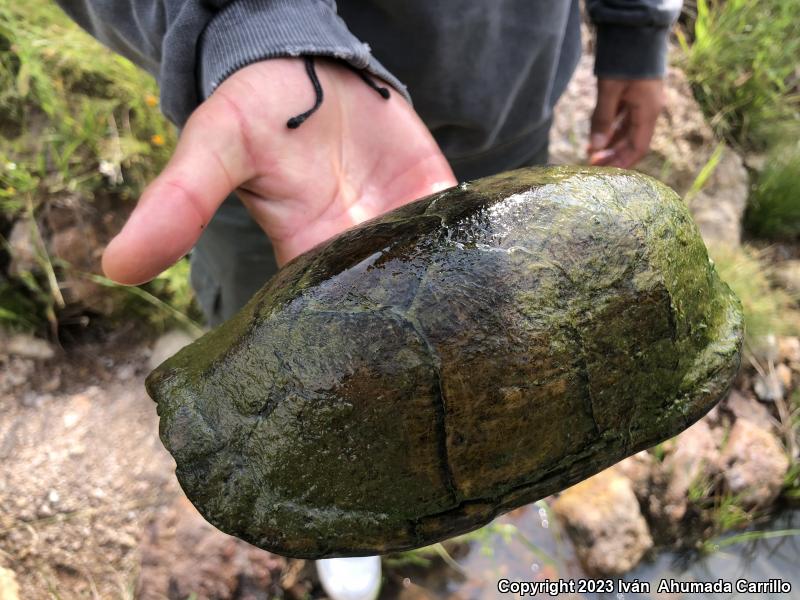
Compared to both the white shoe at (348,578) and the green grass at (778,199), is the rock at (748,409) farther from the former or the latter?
the white shoe at (348,578)

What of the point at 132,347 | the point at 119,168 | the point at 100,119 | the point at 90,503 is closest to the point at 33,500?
the point at 90,503

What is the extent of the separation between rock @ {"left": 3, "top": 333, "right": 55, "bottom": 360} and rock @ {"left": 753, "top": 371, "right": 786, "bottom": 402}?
158 inches

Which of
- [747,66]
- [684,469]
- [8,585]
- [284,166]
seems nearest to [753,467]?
[684,469]

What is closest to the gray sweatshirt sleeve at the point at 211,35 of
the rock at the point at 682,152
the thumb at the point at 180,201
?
the thumb at the point at 180,201

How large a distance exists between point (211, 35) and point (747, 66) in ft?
14.1

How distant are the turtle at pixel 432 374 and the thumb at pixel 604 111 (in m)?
1.35

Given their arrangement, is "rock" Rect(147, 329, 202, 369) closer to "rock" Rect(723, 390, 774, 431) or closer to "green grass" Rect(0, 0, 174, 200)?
"green grass" Rect(0, 0, 174, 200)

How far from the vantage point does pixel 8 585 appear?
2.33 m

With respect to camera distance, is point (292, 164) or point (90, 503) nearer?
point (292, 164)

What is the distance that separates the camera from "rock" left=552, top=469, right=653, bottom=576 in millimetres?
2924

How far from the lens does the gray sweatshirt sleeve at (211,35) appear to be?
1.58m

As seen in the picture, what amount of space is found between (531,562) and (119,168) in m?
3.08

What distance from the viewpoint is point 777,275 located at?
13.0 feet

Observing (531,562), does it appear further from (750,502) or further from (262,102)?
(262,102)
